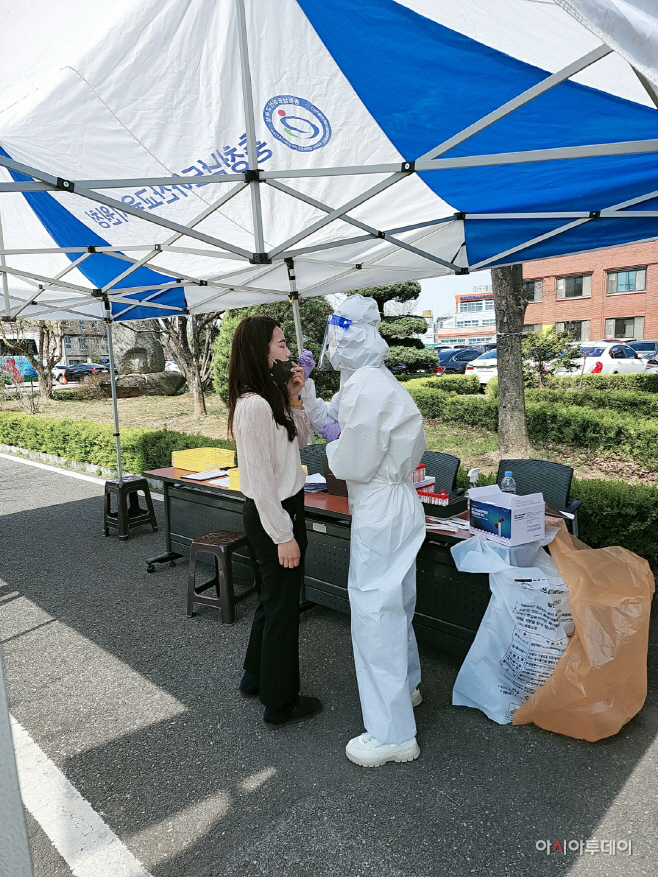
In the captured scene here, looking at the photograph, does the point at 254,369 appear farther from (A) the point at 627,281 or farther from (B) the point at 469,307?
(B) the point at 469,307

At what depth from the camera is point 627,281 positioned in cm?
2812

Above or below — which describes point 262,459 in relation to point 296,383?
below

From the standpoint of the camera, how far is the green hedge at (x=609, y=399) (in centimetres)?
1011

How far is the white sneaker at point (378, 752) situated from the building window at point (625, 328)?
97.2ft

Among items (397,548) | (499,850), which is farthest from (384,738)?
(397,548)

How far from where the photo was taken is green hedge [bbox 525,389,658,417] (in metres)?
10.1

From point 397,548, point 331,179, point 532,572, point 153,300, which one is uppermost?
point 331,179

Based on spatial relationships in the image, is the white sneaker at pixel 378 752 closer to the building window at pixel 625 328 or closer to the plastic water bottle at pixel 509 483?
the plastic water bottle at pixel 509 483

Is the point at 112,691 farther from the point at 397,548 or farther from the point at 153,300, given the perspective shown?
the point at 153,300

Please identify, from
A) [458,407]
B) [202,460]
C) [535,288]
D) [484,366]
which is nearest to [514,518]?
[202,460]

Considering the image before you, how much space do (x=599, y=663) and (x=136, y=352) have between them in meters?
22.7

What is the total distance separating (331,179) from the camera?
3680mm

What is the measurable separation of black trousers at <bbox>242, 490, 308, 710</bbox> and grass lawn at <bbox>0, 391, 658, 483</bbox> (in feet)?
19.1

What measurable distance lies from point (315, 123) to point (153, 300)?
3582mm
